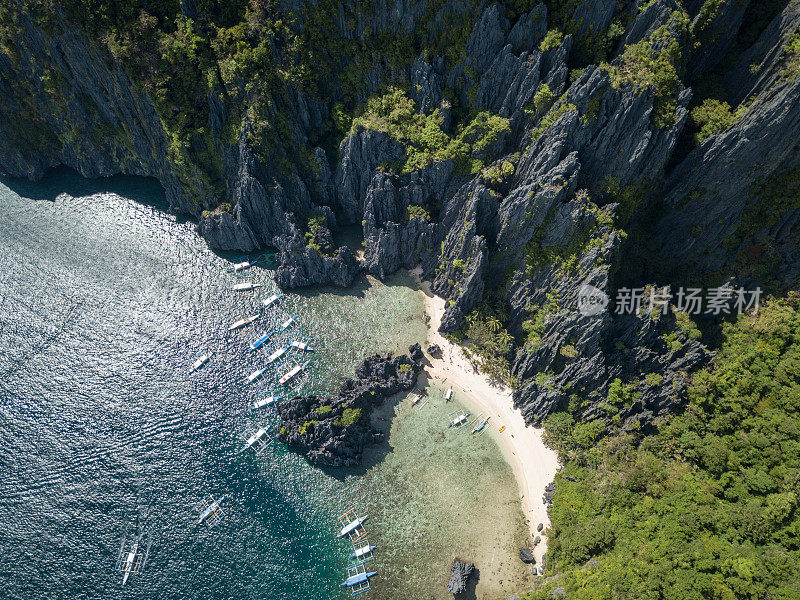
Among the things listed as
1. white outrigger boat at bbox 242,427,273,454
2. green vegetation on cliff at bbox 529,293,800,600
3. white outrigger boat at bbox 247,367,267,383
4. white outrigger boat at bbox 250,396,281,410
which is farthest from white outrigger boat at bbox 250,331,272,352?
green vegetation on cliff at bbox 529,293,800,600

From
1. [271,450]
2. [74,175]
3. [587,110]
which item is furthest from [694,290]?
[74,175]

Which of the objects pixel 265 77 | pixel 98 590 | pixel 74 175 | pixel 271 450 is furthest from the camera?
pixel 74 175

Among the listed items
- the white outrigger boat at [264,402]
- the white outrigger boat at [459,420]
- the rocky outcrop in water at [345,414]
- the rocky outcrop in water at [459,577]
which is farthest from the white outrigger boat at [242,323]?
the rocky outcrop in water at [459,577]

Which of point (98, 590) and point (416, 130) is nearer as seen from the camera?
point (98, 590)

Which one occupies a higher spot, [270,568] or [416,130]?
[416,130]

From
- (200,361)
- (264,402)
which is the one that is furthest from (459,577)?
(200,361)

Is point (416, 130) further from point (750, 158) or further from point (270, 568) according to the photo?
point (270, 568)

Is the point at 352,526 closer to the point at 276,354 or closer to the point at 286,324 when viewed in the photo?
the point at 276,354
